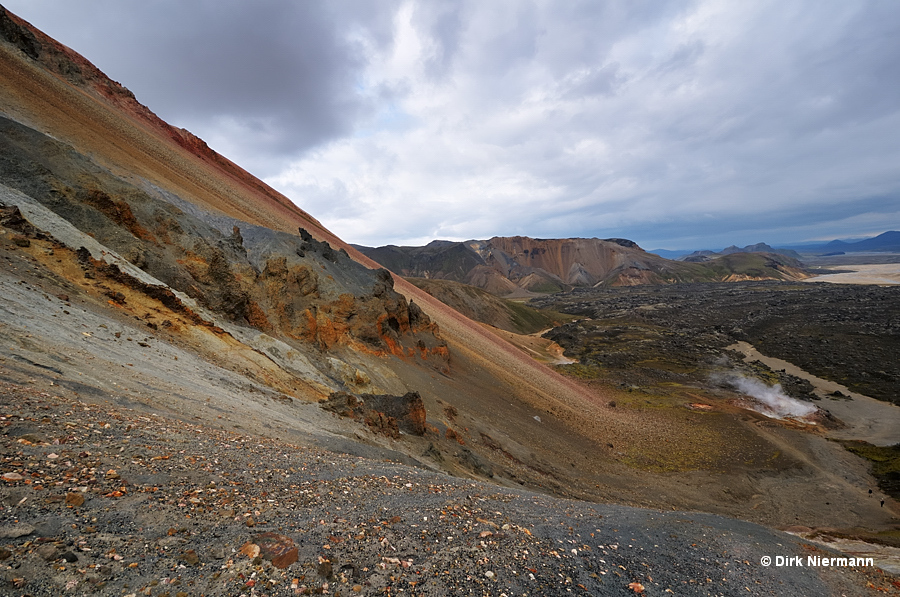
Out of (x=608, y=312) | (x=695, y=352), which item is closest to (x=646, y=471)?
(x=695, y=352)

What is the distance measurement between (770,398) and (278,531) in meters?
45.4

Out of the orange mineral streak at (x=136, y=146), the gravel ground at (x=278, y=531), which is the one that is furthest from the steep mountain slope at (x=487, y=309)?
the gravel ground at (x=278, y=531)

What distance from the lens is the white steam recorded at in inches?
1299

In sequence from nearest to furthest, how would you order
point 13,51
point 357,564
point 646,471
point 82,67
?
point 357,564 → point 646,471 → point 13,51 → point 82,67

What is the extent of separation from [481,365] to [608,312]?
8248cm

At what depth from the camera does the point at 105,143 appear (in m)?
20.9

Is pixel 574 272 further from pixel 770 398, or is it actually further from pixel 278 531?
pixel 278 531

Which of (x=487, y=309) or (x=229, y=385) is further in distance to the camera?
(x=487, y=309)

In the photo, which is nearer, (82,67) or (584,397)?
(584,397)

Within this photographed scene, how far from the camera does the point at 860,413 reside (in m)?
33.8

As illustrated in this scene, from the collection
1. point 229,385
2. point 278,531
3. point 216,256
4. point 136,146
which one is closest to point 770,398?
point 229,385

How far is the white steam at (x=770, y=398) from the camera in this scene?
3300cm

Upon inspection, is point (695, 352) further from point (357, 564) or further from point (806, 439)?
point (357, 564)

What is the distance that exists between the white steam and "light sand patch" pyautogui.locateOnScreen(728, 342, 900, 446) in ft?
8.18
